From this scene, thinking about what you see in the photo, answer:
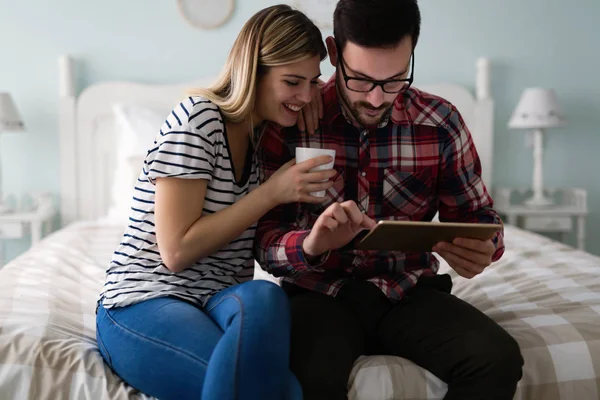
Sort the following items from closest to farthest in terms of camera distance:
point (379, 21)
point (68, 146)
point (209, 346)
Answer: point (209, 346) → point (379, 21) → point (68, 146)

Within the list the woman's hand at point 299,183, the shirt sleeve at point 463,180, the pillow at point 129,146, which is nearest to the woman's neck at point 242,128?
the woman's hand at point 299,183

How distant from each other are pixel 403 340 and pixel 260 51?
23.7 inches

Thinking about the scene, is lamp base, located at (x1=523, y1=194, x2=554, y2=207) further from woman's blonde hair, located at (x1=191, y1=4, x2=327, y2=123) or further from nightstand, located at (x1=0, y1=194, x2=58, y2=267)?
nightstand, located at (x1=0, y1=194, x2=58, y2=267)

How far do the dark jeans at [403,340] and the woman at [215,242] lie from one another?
0.09 meters

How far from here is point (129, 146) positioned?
2836mm

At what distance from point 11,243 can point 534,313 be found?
2.58 metres

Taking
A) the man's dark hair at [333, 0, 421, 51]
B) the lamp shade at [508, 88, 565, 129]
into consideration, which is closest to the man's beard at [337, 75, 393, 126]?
the man's dark hair at [333, 0, 421, 51]

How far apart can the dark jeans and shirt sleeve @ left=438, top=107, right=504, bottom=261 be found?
0.19 meters

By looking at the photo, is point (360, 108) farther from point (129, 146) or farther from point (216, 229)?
point (129, 146)

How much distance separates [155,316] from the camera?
113cm

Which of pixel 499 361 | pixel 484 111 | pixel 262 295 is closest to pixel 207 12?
pixel 484 111

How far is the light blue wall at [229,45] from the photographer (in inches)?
123

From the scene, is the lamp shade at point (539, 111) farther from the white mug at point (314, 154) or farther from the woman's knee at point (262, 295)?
the woman's knee at point (262, 295)

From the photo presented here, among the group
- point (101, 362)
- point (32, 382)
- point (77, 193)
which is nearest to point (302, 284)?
point (101, 362)
